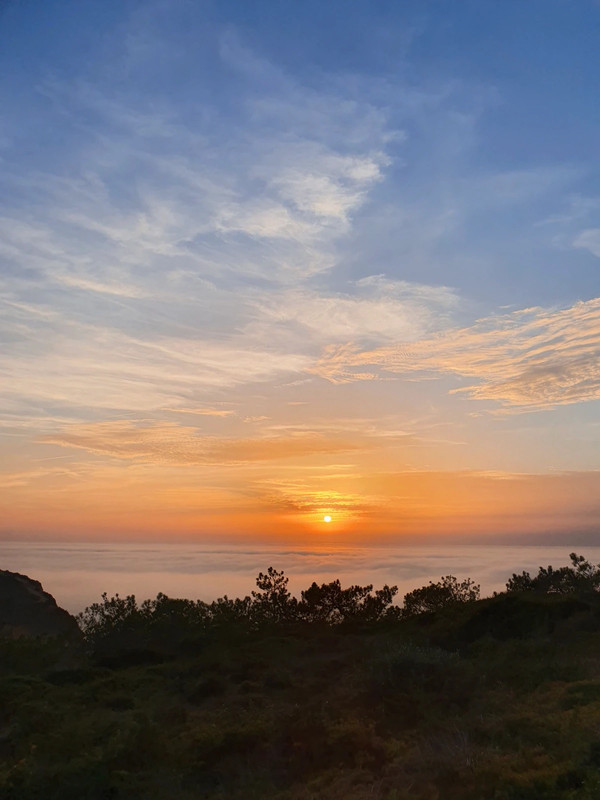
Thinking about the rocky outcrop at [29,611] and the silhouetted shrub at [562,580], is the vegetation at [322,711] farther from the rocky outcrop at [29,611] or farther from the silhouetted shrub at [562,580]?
the rocky outcrop at [29,611]

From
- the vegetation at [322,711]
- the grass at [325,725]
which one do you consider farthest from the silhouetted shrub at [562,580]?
the grass at [325,725]

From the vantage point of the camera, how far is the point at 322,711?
2209 cm

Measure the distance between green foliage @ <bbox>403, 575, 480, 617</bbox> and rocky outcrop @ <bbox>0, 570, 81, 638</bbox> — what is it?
31426mm

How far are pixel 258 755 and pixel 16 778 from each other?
6564mm

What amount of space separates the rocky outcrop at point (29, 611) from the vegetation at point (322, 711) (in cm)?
1579

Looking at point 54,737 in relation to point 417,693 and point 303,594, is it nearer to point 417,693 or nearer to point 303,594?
point 417,693

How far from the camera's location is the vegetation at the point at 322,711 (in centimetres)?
1549

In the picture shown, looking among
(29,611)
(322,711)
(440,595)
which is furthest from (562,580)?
(29,611)

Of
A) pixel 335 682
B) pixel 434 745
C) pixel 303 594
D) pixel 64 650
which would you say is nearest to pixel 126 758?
pixel 434 745

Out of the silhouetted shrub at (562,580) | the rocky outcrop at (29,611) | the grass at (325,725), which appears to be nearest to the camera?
the grass at (325,725)

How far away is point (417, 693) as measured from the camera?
23.2 m

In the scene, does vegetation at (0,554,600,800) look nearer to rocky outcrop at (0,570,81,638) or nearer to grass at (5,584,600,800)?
grass at (5,584,600,800)

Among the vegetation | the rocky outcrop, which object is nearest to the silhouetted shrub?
the vegetation

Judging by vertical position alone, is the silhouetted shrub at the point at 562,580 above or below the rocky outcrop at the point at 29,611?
above
